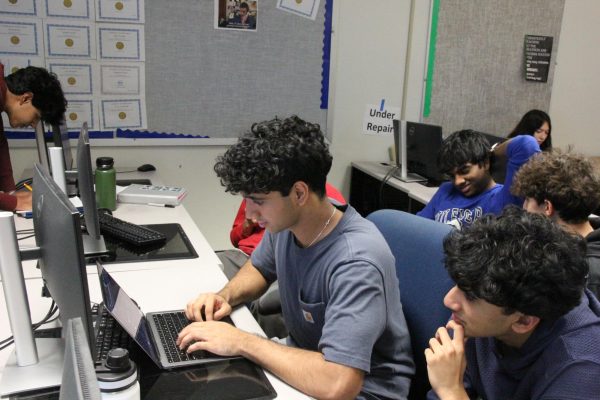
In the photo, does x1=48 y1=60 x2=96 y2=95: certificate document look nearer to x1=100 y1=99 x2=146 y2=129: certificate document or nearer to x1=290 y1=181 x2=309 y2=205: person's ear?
x1=100 y1=99 x2=146 y2=129: certificate document

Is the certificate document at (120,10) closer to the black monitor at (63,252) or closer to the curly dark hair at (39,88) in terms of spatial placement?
the curly dark hair at (39,88)

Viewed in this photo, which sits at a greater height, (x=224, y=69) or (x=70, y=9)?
(x=70, y=9)

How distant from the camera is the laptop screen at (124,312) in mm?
1046

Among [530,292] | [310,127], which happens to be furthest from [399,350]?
[310,127]

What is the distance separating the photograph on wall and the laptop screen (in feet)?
7.86

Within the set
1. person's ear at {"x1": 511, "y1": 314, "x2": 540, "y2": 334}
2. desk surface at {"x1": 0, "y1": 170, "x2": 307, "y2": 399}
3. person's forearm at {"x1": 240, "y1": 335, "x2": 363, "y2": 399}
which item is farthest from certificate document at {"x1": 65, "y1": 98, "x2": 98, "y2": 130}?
person's ear at {"x1": 511, "y1": 314, "x2": 540, "y2": 334}

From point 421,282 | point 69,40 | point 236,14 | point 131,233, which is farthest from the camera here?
point 236,14

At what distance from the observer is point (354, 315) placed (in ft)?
3.48

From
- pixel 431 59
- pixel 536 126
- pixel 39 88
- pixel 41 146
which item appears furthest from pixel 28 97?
pixel 536 126

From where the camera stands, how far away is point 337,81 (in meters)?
3.46

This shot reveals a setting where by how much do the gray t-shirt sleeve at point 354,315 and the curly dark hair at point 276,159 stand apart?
0.77ft

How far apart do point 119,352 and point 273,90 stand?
2.64m

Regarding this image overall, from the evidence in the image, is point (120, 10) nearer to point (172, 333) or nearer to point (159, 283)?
point (159, 283)

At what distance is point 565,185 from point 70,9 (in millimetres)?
2669
